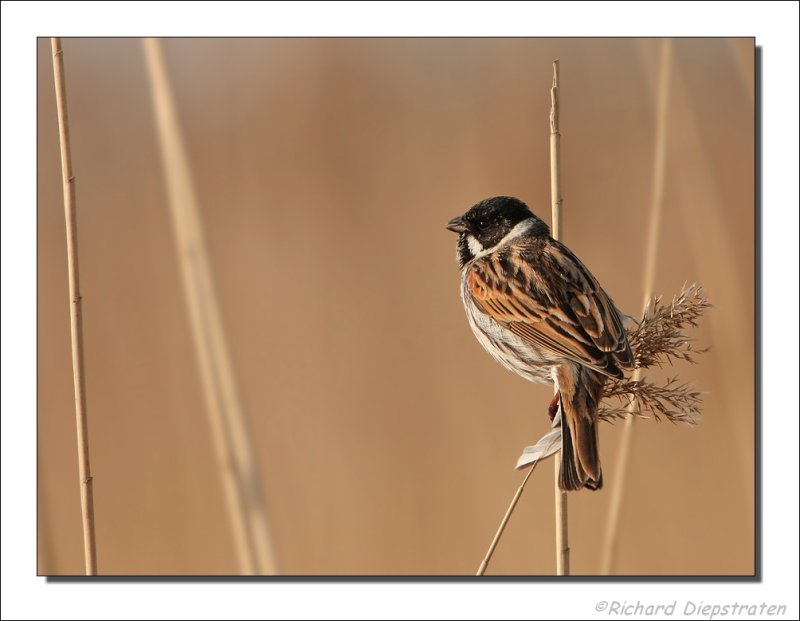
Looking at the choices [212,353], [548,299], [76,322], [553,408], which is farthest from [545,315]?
[76,322]

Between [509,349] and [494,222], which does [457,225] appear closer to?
[494,222]

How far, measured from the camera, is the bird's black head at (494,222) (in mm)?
2957

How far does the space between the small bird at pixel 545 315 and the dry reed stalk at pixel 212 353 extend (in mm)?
876

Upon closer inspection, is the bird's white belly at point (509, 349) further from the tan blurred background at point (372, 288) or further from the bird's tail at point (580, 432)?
the tan blurred background at point (372, 288)

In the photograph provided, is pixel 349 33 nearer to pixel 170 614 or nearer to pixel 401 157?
pixel 401 157

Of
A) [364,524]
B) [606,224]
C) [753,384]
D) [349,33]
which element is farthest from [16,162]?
[753,384]

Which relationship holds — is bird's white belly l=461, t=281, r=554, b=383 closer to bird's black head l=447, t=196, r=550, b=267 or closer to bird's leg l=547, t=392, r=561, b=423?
bird's leg l=547, t=392, r=561, b=423

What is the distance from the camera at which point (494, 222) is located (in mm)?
2979

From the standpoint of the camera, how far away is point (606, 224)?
3361mm

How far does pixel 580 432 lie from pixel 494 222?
0.85 metres

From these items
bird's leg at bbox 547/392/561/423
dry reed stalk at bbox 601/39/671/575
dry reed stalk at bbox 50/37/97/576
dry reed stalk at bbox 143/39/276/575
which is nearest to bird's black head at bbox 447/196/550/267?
dry reed stalk at bbox 601/39/671/575

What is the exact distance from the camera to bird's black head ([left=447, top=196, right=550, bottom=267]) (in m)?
2.96

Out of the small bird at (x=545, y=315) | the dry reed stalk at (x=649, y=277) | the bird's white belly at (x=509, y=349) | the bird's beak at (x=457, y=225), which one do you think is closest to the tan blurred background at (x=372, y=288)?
the dry reed stalk at (x=649, y=277)

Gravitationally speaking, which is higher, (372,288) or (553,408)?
(372,288)
